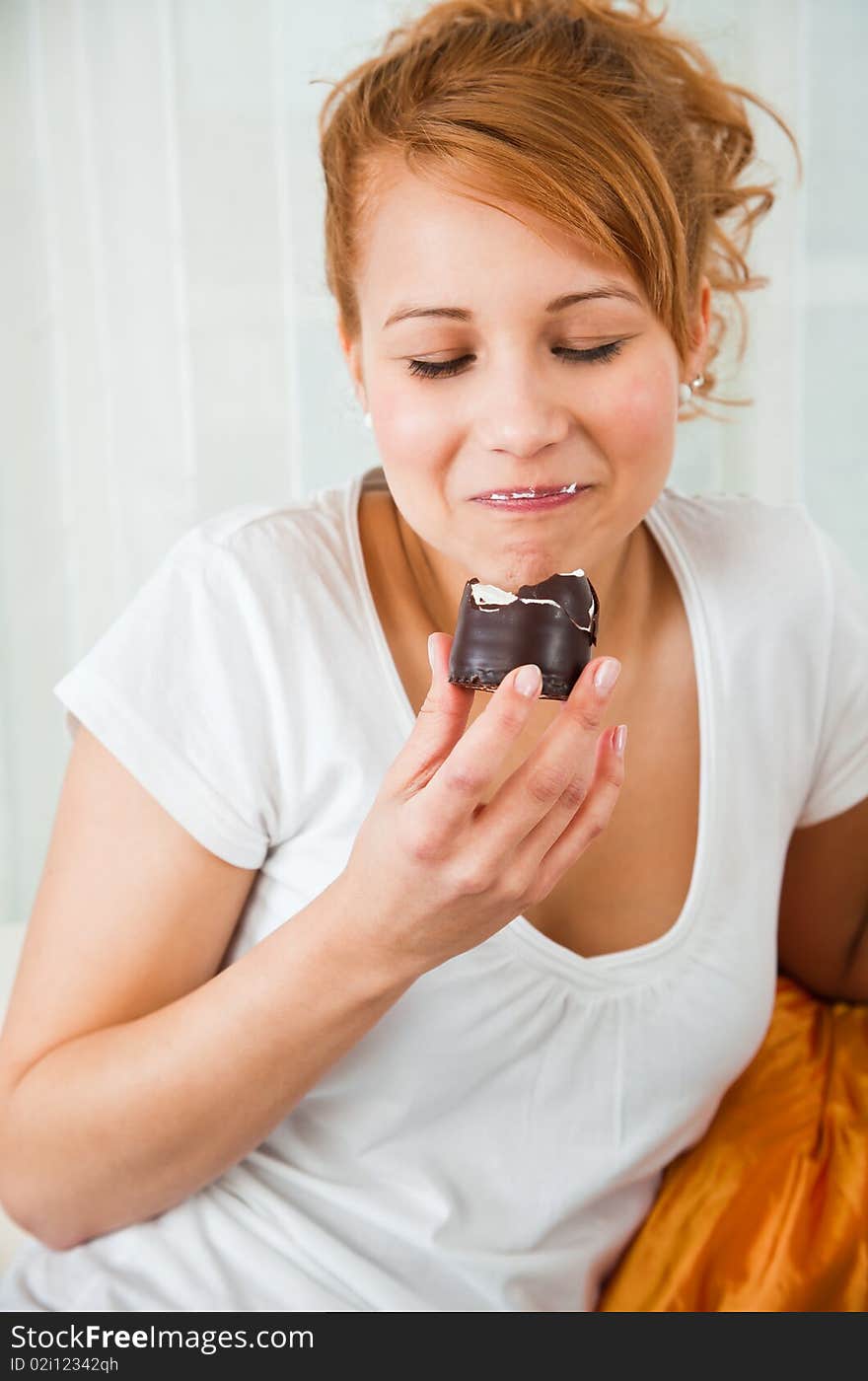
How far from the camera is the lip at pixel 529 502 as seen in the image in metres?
1.25

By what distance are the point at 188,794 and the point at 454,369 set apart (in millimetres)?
483

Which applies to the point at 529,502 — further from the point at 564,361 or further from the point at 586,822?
the point at 586,822

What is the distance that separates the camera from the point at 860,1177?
154cm

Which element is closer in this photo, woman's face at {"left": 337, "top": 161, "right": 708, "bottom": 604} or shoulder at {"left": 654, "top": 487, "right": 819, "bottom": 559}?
woman's face at {"left": 337, "top": 161, "right": 708, "bottom": 604}

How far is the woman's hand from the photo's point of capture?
964mm

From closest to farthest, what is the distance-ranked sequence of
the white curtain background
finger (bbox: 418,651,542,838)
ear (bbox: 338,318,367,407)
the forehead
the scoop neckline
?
finger (bbox: 418,651,542,838) → the forehead → the scoop neckline → ear (bbox: 338,318,367,407) → the white curtain background

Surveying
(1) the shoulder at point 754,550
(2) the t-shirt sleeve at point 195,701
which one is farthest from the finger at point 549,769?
(1) the shoulder at point 754,550

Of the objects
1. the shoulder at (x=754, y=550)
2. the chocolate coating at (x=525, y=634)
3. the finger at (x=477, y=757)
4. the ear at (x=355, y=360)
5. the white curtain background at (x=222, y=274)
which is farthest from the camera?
the white curtain background at (x=222, y=274)

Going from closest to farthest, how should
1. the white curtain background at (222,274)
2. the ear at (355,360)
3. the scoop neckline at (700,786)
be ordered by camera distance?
the scoop neckline at (700,786)
the ear at (355,360)
the white curtain background at (222,274)

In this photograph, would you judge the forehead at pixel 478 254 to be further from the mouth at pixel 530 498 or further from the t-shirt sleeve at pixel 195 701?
the t-shirt sleeve at pixel 195 701

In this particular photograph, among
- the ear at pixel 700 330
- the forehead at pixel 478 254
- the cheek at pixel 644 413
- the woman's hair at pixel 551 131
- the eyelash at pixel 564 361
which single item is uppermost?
the woman's hair at pixel 551 131

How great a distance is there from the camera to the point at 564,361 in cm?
125

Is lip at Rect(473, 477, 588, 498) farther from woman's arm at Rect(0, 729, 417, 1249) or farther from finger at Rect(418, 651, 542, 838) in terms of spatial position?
woman's arm at Rect(0, 729, 417, 1249)

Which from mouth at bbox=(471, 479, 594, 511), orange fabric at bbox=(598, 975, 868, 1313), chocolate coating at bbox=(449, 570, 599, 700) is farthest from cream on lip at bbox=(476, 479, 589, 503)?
orange fabric at bbox=(598, 975, 868, 1313)
